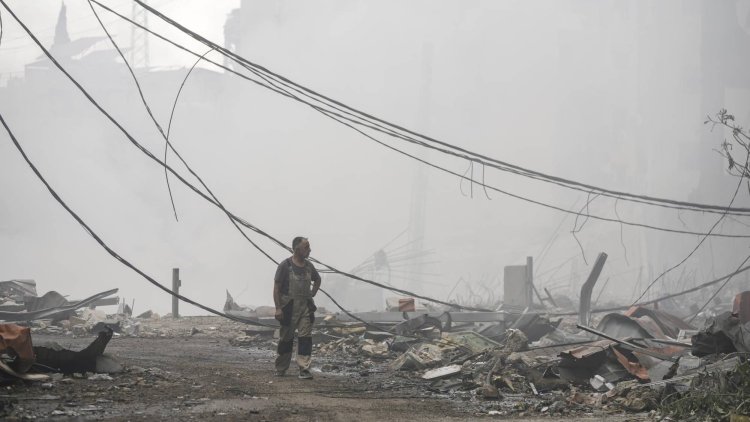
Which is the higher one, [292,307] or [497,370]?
[292,307]

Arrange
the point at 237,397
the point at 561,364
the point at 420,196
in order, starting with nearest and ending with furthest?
the point at 237,397 → the point at 561,364 → the point at 420,196

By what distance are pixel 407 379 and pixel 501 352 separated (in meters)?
1.22

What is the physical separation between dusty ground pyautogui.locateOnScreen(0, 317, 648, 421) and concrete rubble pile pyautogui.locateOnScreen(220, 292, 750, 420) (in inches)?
6.8

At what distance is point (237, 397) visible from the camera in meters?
6.43

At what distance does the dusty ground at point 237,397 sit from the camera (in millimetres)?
5416

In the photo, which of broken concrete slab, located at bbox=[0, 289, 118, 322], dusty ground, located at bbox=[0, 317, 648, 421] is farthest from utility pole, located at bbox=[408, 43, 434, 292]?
dusty ground, located at bbox=[0, 317, 648, 421]

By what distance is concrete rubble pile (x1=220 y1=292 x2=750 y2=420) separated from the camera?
6074 millimetres

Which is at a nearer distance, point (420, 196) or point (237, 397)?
point (237, 397)

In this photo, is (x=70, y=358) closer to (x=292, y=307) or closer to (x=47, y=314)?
(x=292, y=307)

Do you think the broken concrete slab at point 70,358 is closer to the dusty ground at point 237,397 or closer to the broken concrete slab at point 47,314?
the dusty ground at point 237,397

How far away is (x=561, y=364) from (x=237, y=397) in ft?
11.9

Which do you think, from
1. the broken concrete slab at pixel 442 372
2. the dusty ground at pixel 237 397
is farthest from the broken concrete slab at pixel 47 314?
the broken concrete slab at pixel 442 372

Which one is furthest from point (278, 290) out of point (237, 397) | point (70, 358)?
point (70, 358)

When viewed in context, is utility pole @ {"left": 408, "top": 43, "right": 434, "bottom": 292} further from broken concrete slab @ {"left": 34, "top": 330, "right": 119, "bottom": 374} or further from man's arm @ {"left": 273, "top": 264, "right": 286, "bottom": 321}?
broken concrete slab @ {"left": 34, "top": 330, "right": 119, "bottom": 374}
